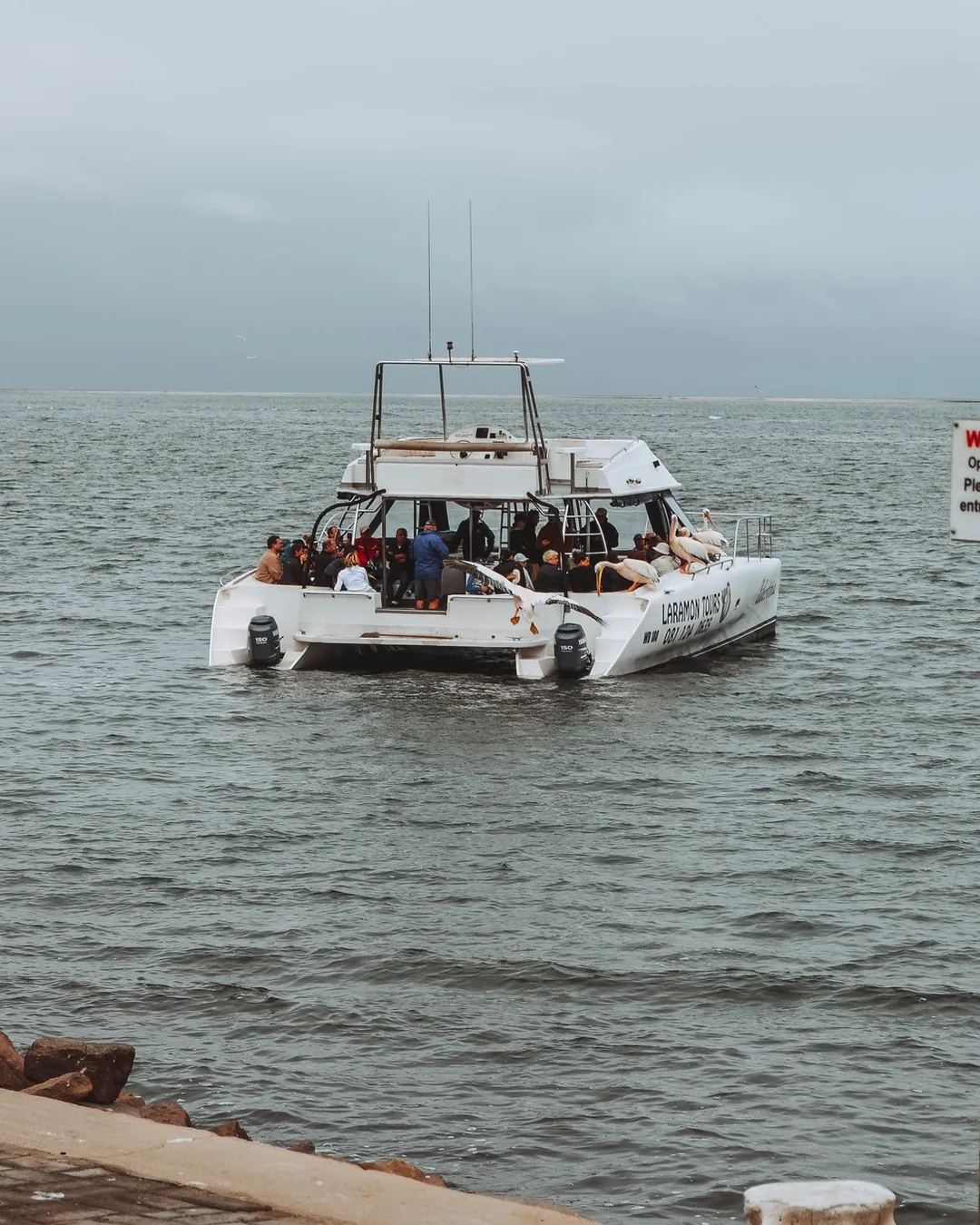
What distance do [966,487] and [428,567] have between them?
1548 cm

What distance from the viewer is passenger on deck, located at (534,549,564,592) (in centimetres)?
2128

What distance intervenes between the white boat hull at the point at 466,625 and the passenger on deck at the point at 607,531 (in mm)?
935

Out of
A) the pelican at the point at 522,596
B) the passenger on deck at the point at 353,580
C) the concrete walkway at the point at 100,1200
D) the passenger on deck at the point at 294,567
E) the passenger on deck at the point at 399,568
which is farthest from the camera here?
the passenger on deck at the point at 399,568

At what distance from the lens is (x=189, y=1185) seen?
22.1ft

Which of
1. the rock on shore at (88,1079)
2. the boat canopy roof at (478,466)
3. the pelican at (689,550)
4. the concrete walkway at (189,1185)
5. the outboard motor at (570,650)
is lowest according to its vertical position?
the rock on shore at (88,1079)

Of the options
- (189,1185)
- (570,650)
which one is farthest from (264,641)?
(189,1185)

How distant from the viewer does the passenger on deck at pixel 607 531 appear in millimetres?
22828

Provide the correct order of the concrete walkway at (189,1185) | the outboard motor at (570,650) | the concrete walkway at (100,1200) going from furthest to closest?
the outboard motor at (570,650) → the concrete walkway at (189,1185) → the concrete walkway at (100,1200)

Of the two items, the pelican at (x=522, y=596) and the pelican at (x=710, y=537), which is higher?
the pelican at (x=710, y=537)

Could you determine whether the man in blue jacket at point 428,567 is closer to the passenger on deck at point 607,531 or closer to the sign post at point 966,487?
the passenger on deck at point 607,531

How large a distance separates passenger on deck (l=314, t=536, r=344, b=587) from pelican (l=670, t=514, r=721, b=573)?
448 centimetres

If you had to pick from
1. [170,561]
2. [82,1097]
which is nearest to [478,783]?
[82,1097]

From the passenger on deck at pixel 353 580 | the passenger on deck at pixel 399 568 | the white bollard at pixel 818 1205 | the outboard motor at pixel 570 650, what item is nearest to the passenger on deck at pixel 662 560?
the outboard motor at pixel 570 650

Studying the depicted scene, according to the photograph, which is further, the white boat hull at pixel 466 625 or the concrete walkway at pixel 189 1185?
the white boat hull at pixel 466 625
